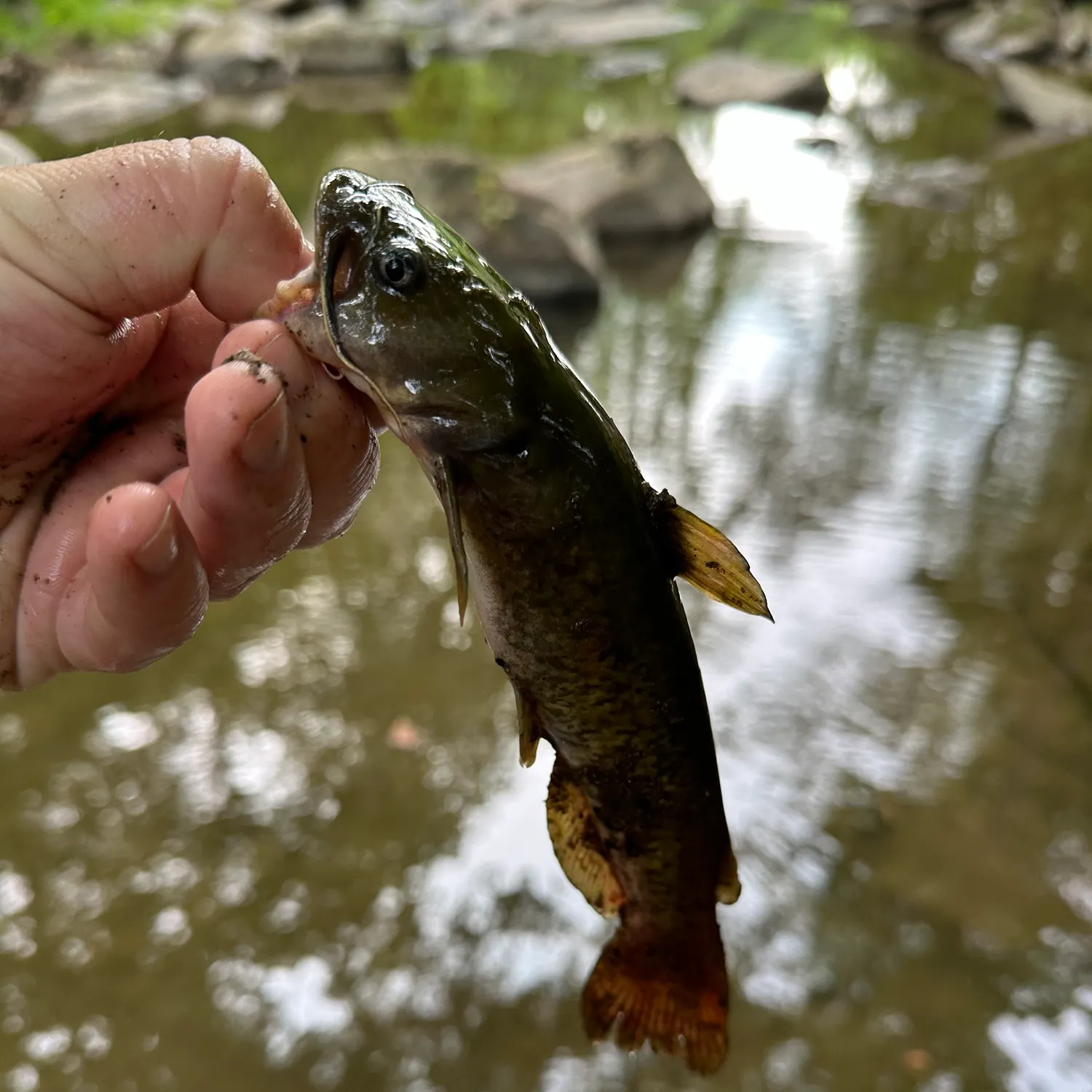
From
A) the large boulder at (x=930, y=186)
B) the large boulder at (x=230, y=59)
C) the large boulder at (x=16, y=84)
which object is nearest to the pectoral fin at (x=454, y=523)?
the large boulder at (x=930, y=186)

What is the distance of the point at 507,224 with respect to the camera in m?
6.97

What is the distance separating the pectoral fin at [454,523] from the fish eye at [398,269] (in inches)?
10.4

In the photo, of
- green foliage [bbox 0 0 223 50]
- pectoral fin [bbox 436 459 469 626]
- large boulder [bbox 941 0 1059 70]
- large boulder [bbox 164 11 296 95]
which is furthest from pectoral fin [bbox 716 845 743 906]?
green foliage [bbox 0 0 223 50]

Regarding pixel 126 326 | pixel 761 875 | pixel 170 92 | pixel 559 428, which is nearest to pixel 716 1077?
pixel 761 875

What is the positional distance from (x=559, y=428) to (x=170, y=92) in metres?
14.9

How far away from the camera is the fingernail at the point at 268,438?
54.2 inches

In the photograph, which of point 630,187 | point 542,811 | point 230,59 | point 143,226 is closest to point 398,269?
point 143,226

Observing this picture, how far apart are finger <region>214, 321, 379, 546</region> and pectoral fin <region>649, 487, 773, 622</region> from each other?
520mm

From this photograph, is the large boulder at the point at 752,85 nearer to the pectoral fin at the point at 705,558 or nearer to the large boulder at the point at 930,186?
the large boulder at the point at 930,186

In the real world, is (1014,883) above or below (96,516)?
below

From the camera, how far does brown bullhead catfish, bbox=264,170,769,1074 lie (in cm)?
142

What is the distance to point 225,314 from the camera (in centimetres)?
161

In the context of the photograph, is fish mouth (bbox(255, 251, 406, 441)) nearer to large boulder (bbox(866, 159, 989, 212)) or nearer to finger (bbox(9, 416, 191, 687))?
finger (bbox(9, 416, 191, 687))

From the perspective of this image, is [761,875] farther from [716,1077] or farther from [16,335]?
[16,335]
